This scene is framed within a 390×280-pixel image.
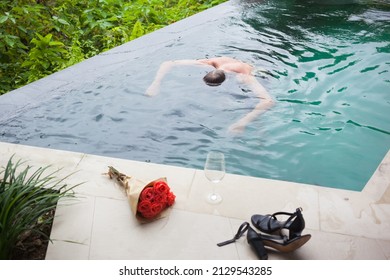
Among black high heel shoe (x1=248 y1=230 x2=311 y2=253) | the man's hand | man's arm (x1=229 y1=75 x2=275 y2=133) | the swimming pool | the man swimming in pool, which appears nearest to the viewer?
black high heel shoe (x1=248 y1=230 x2=311 y2=253)

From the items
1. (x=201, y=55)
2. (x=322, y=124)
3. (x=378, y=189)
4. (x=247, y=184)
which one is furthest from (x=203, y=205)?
(x=201, y=55)

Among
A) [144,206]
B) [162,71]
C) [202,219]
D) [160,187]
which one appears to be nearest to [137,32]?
[162,71]

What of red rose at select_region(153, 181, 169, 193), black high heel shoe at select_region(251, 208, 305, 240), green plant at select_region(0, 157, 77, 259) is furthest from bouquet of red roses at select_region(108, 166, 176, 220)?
Result: black high heel shoe at select_region(251, 208, 305, 240)

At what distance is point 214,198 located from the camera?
268 cm

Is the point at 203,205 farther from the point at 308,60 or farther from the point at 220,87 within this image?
the point at 308,60

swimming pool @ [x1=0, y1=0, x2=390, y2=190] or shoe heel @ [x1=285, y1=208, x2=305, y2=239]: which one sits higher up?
shoe heel @ [x1=285, y1=208, x2=305, y2=239]

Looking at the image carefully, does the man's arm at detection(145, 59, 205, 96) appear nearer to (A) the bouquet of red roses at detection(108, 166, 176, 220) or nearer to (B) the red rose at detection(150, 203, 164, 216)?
(A) the bouquet of red roses at detection(108, 166, 176, 220)

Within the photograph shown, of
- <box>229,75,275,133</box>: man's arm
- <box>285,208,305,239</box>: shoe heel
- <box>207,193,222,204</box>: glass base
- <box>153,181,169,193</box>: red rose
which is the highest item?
<box>285,208,305,239</box>: shoe heel

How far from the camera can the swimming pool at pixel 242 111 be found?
3.75 metres

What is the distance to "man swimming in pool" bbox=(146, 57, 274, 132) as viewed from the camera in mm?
4351

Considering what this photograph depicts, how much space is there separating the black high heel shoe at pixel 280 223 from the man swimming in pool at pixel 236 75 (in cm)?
181

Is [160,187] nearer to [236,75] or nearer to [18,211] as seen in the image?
[18,211]

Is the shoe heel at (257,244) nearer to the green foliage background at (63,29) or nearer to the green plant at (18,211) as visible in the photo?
the green plant at (18,211)

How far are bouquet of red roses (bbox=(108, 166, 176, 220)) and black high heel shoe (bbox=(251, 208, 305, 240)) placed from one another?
26.2 inches
